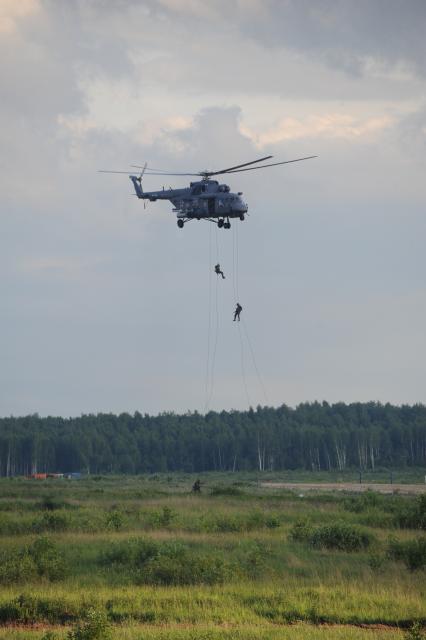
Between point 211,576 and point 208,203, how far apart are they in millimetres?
18347

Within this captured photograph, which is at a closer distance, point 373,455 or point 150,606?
point 150,606

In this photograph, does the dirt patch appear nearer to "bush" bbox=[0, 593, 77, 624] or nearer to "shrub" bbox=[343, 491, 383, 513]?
"shrub" bbox=[343, 491, 383, 513]

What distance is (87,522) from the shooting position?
35375mm

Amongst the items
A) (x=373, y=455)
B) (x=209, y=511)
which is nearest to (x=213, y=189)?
(x=209, y=511)

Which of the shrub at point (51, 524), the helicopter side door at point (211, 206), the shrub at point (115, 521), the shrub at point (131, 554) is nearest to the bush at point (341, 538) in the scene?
the shrub at point (131, 554)

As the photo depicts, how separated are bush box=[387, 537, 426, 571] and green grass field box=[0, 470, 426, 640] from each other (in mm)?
33

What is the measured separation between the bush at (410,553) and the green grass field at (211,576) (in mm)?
33

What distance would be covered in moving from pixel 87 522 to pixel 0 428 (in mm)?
131440

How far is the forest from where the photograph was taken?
412ft

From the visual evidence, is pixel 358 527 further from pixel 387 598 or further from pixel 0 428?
pixel 0 428

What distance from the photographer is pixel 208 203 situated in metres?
38.6

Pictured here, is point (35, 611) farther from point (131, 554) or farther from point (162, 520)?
point (162, 520)

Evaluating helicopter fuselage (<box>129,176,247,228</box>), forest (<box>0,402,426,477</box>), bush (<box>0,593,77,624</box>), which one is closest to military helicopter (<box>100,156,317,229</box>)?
helicopter fuselage (<box>129,176,247,228</box>)

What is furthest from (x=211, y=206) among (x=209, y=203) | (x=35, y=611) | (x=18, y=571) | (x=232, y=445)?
(x=232, y=445)
